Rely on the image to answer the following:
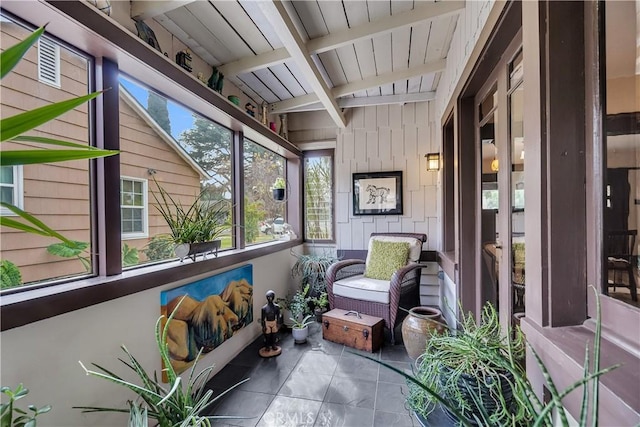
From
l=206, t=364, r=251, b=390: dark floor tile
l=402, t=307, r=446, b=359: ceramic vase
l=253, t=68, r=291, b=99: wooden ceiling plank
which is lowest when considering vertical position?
l=206, t=364, r=251, b=390: dark floor tile

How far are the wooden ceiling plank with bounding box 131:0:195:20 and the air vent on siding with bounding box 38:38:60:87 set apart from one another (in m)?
0.57

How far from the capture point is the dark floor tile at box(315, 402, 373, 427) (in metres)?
1.67

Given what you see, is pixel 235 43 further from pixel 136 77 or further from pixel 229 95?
pixel 136 77

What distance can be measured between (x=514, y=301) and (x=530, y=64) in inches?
45.8

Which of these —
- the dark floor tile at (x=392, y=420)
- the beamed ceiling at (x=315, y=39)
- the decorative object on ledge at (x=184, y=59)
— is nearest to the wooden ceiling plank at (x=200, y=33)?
the beamed ceiling at (x=315, y=39)

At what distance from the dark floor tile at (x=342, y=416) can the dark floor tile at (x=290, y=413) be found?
0.04 m

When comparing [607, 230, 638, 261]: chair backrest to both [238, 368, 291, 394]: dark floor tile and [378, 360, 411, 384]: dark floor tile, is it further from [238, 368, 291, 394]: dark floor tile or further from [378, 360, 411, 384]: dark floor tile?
[238, 368, 291, 394]: dark floor tile

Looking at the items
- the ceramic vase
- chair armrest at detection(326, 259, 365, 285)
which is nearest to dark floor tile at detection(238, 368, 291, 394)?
the ceramic vase

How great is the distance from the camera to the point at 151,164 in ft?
6.20

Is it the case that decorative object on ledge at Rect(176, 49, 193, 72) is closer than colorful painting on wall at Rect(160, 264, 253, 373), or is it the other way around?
colorful painting on wall at Rect(160, 264, 253, 373)

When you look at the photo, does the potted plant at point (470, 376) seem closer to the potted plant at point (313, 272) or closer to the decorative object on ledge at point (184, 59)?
the decorative object on ledge at point (184, 59)

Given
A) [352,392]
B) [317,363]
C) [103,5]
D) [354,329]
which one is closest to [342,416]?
[352,392]

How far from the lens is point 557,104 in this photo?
903 millimetres

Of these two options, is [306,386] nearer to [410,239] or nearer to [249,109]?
[410,239]
